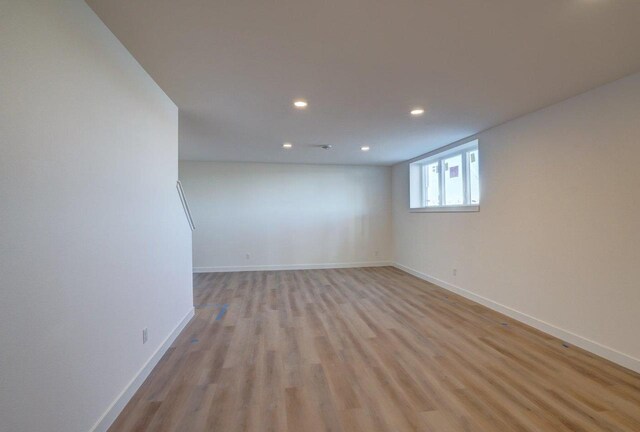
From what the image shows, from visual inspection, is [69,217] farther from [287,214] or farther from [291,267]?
[291,267]

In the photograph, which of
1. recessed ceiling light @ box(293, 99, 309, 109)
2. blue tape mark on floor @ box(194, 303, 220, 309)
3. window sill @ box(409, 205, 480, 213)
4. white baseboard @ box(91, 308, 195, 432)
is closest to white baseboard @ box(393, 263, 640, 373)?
window sill @ box(409, 205, 480, 213)

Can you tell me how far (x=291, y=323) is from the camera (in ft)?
10.9

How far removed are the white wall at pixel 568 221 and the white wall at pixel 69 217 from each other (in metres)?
3.79

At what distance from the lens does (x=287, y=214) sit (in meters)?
6.49

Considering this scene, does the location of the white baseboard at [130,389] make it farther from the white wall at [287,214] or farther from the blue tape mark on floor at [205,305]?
the white wall at [287,214]

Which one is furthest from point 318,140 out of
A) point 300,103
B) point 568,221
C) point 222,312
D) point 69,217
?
point 69,217

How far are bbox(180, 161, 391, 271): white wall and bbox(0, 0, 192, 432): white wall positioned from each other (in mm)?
4013

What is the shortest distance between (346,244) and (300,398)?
486 centimetres

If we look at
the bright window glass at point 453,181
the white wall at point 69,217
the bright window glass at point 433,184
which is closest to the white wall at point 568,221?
the bright window glass at point 453,181

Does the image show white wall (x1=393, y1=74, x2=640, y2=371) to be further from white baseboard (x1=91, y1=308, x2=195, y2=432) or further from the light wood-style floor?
white baseboard (x1=91, y1=308, x2=195, y2=432)

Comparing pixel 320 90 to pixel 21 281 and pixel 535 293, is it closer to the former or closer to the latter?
pixel 21 281

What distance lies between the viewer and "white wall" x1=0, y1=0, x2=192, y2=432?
1.08m

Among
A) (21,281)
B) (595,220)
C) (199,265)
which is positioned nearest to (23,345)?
(21,281)

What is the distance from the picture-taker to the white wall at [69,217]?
3.53ft
